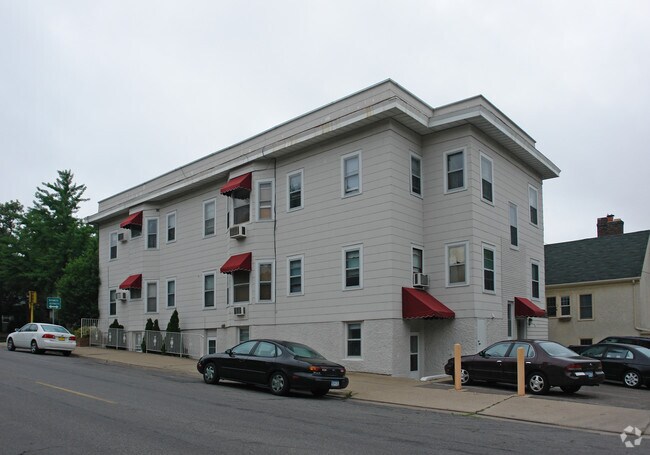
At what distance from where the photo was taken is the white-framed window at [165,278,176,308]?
3086 centimetres

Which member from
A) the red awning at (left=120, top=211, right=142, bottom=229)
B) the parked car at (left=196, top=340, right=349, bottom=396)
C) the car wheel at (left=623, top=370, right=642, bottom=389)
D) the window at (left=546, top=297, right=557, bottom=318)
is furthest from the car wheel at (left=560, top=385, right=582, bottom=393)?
the red awning at (left=120, top=211, right=142, bottom=229)

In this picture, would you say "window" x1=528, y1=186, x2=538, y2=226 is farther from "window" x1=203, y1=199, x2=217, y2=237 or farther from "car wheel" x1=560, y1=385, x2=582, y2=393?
"window" x1=203, y1=199, x2=217, y2=237

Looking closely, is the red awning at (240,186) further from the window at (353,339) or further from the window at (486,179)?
the window at (486,179)

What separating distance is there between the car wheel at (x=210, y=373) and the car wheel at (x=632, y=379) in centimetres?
1279

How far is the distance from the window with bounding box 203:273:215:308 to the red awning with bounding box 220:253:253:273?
2.87 meters

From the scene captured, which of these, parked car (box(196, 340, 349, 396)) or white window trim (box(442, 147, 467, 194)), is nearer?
parked car (box(196, 340, 349, 396))

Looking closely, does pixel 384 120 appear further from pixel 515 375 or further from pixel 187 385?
pixel 187 385

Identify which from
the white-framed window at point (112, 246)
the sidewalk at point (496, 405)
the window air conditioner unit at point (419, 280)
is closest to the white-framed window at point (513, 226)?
the window air conditioner unit at point (419, 280)

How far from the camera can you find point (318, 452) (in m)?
8.90

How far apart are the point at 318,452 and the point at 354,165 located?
15.0 metres

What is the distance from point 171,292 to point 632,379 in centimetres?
2051

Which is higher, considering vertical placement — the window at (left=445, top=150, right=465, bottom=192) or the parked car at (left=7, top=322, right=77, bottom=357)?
the window at (left=445, top=150, right=465, bottom=192)

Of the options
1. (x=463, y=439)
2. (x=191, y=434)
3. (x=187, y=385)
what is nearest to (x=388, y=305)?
(x=187, y=385)

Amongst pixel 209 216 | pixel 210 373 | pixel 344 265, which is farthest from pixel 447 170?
pixel 209 216
